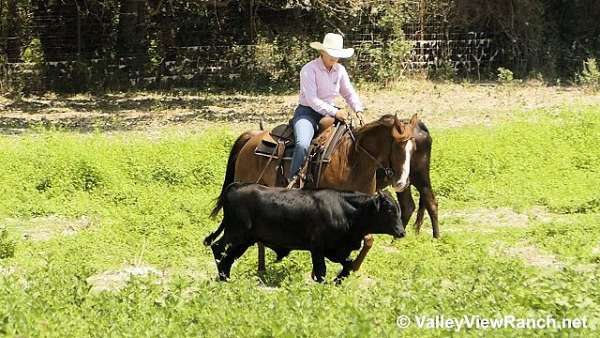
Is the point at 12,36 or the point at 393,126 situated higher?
the point at 12,36

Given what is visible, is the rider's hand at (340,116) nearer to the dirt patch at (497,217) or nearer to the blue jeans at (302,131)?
the blue jeans at (302,131)

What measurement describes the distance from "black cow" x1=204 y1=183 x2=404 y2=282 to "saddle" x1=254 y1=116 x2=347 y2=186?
125 cm

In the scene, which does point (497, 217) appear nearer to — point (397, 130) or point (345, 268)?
point (397, 130)

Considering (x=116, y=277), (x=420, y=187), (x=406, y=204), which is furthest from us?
(x=420, y=187)

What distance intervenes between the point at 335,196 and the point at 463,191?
16.6ft

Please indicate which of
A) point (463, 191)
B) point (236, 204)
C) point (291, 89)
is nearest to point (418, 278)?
point (236, 204)

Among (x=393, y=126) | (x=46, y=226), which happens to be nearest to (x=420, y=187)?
A: (x=393, y=126)

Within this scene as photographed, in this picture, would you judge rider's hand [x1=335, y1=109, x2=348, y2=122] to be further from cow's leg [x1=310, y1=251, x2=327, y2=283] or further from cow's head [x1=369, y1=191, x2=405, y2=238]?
cow's leg [x1=310, y1=251, x2=327, y2=283]

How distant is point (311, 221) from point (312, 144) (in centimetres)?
171

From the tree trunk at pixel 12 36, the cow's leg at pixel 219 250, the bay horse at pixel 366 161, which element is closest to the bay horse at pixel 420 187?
the bay horse at pixel 366 161

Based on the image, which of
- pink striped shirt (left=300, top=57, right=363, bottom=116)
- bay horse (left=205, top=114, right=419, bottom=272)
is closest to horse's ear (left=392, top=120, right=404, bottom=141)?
bay horse (left=205, top=114, right=419, bottom=272)

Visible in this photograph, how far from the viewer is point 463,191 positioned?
1391 centimetres

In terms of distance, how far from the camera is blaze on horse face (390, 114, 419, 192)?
10.0 m

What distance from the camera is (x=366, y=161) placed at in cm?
1034
